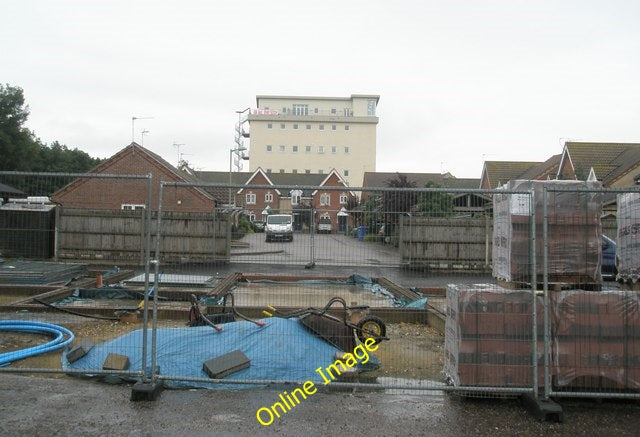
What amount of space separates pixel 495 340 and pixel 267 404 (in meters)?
2.42

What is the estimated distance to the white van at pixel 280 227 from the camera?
7449 millimetres

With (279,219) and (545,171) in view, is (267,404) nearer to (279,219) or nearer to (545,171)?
(279,219)

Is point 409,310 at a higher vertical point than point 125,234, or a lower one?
lower

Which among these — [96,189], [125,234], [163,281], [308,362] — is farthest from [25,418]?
[96,189]

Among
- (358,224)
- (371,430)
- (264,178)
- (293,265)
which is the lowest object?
(371,430)

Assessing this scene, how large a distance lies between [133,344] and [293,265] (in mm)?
3276

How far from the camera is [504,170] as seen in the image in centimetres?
5278

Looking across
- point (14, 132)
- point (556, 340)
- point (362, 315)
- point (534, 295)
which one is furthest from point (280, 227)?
point (14, 132)

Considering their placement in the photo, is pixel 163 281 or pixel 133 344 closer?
pixel 133 344

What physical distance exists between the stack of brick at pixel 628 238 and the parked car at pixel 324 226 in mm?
3790

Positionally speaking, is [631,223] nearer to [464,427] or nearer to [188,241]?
[464,427]

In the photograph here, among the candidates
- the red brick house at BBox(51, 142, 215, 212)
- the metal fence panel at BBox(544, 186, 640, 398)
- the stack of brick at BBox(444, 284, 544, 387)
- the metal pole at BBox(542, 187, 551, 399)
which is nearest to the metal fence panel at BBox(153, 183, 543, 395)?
the stack of brick at BBox(444, 284, 544, 387)

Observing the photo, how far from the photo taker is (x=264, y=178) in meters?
66.0

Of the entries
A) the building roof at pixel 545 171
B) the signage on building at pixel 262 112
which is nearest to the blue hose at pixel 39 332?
the building roof at pixel 545 171
